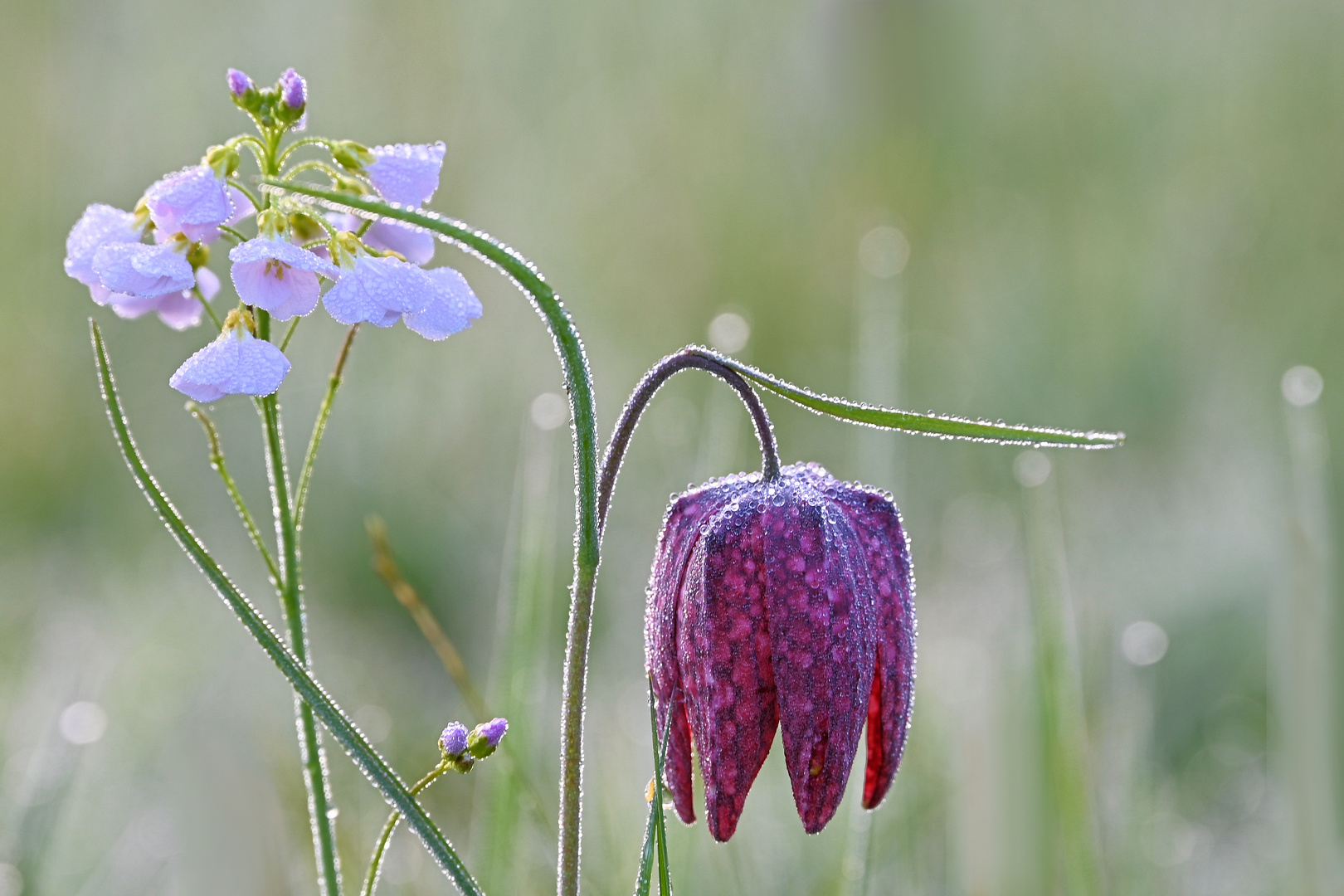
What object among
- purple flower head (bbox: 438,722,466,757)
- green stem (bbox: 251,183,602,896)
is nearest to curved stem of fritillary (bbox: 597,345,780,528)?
green stem (bbox: 251,183,602,896)

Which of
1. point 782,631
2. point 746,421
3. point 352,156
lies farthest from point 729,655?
point 746,421

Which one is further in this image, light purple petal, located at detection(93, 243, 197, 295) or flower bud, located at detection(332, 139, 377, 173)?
flower bud, located at detection(332, 139, 377, 173)

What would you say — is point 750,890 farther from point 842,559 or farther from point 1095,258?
point 1095,258

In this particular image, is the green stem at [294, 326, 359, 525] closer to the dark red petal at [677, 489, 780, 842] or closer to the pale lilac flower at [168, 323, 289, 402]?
the pale lilac flower at [168, 323, 289, 402]

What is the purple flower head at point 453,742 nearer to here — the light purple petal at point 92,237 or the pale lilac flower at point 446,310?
the pale lilac flower at point 446,310

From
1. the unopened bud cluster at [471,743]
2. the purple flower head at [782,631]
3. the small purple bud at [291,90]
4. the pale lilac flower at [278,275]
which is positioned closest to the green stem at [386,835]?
the unopened bud cluster at [471,743]

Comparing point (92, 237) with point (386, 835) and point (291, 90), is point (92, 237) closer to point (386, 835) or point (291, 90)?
point (291, 90)

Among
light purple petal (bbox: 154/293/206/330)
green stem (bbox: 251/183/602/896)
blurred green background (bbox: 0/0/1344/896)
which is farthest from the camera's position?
blurred green background (bbox: 0/0/1344/896)
